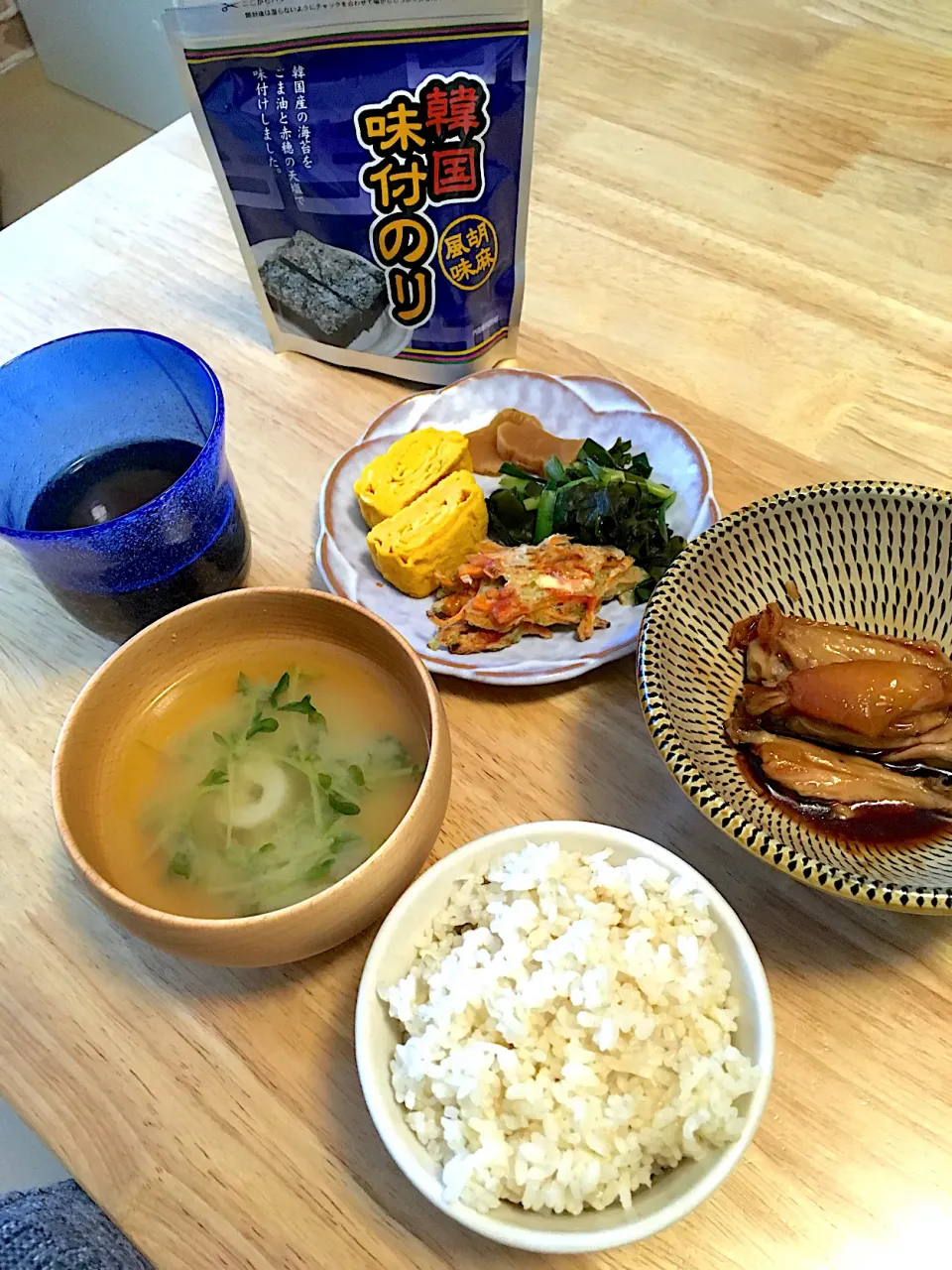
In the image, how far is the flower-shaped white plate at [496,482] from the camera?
101 centimetres

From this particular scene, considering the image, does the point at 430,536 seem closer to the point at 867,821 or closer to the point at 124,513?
the point at 124,513

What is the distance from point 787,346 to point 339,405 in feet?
1.94

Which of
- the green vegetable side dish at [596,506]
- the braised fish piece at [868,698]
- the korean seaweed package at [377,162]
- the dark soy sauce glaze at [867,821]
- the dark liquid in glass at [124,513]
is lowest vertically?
the dark soy sauce glaze at [867,821]

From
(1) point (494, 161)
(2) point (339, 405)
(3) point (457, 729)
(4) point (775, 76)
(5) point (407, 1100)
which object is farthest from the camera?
(4) point (775, 76)

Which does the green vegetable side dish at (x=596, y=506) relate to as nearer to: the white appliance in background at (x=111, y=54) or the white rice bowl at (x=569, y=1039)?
the white rice bowl at (x=569, y=1039)

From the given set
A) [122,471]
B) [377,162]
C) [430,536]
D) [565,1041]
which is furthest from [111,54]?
[565,1041]

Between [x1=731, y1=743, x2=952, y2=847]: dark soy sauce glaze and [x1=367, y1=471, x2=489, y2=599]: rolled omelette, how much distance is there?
1.26ft

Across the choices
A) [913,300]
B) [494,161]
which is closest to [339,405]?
[494,161]

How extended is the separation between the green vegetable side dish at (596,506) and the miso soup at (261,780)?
303 mm

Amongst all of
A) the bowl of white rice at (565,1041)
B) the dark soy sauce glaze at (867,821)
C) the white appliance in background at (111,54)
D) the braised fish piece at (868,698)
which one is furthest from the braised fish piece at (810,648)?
the white appliance in background at (111,54)

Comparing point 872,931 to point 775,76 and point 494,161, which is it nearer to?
point 494,161

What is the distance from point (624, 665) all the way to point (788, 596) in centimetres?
18

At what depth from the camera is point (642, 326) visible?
1345 millimetres

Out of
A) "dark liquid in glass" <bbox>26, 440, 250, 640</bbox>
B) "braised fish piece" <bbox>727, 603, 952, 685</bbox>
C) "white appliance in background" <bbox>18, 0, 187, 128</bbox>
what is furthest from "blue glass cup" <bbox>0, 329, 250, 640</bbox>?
"white appliance in background" <bbox>18, 0, 187, 128</bbox>
